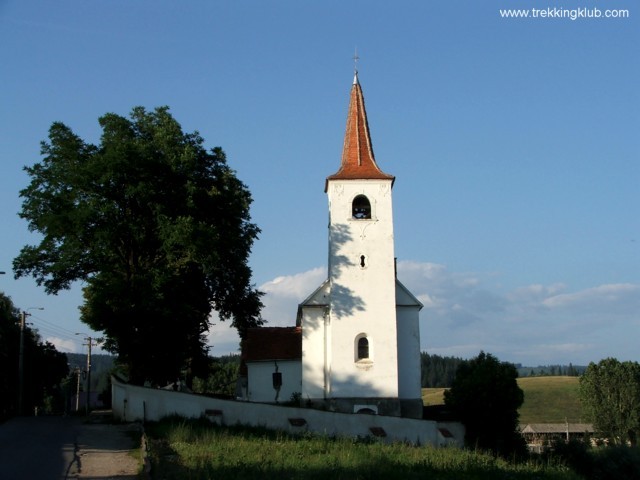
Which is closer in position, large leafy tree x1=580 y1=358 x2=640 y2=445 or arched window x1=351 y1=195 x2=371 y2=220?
arched window x1=351 y1=195 x2=371 y2=220

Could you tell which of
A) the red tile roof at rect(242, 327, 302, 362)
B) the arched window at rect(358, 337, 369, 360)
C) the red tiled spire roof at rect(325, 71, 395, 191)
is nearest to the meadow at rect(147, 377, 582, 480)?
the arched window at rect(358, 337, 369, 360)

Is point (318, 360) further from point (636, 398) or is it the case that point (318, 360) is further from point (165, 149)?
point (636, 398)

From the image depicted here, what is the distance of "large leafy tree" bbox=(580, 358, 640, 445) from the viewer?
6078cm

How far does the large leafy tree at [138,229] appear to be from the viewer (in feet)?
97.9

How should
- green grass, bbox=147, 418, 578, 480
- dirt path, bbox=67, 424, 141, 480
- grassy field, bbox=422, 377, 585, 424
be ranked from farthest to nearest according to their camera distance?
grassy field, bbox=422, 377, 585, 424 < dirt path, bbox=67, 424, 141, 480 < green grass, bbox=147, 418, 578, 480

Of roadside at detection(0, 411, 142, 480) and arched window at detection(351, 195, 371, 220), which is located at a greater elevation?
arched window at detection(351, 195, 371, 220)

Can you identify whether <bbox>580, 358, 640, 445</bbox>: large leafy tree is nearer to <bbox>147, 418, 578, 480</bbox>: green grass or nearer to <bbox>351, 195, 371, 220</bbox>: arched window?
<bbox>351, 195, 371, 220</bbox>: arched window

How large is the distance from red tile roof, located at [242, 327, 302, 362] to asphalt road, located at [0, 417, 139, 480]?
1172 cm

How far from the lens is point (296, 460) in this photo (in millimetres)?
17375

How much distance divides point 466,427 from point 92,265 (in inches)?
707

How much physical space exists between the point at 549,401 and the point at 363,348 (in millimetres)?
66617

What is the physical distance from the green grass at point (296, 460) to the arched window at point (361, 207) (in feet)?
41.3

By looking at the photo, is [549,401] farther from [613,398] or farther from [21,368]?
[21,368]

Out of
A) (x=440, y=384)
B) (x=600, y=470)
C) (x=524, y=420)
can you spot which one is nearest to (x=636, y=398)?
(x=524, y=420)
